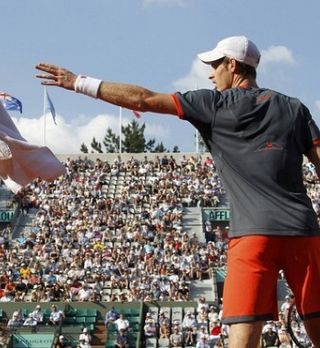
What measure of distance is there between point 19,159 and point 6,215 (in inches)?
1183

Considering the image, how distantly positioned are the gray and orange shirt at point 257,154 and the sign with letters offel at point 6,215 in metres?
31.3

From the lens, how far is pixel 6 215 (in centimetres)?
3575

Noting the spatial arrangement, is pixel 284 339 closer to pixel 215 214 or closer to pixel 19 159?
pixel 215 214

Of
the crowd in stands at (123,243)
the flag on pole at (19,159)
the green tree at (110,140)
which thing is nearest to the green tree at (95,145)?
the green tree at (110,140)

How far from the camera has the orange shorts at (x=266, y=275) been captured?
448cm

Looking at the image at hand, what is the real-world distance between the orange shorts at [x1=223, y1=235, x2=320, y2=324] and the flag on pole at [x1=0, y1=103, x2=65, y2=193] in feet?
6.71

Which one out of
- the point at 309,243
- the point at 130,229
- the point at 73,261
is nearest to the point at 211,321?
the point at 73,261

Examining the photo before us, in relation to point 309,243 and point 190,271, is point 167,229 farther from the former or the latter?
point 309,243

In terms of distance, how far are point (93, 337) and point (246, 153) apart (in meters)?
20.1

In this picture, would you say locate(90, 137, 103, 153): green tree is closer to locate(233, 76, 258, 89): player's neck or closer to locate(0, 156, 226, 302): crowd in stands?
locate(0, 156, 226, 302): crowd in stands

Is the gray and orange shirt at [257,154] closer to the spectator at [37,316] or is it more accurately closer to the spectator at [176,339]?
the spectator at [176,339]

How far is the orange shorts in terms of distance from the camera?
176 inches

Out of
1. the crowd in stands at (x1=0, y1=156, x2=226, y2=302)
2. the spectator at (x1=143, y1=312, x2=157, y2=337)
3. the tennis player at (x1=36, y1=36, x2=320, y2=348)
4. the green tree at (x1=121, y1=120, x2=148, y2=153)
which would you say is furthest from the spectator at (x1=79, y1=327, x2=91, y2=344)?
the green tree at (x1=121, y1=120, x2=148, y2=153)

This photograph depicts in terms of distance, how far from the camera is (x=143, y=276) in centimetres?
2761
